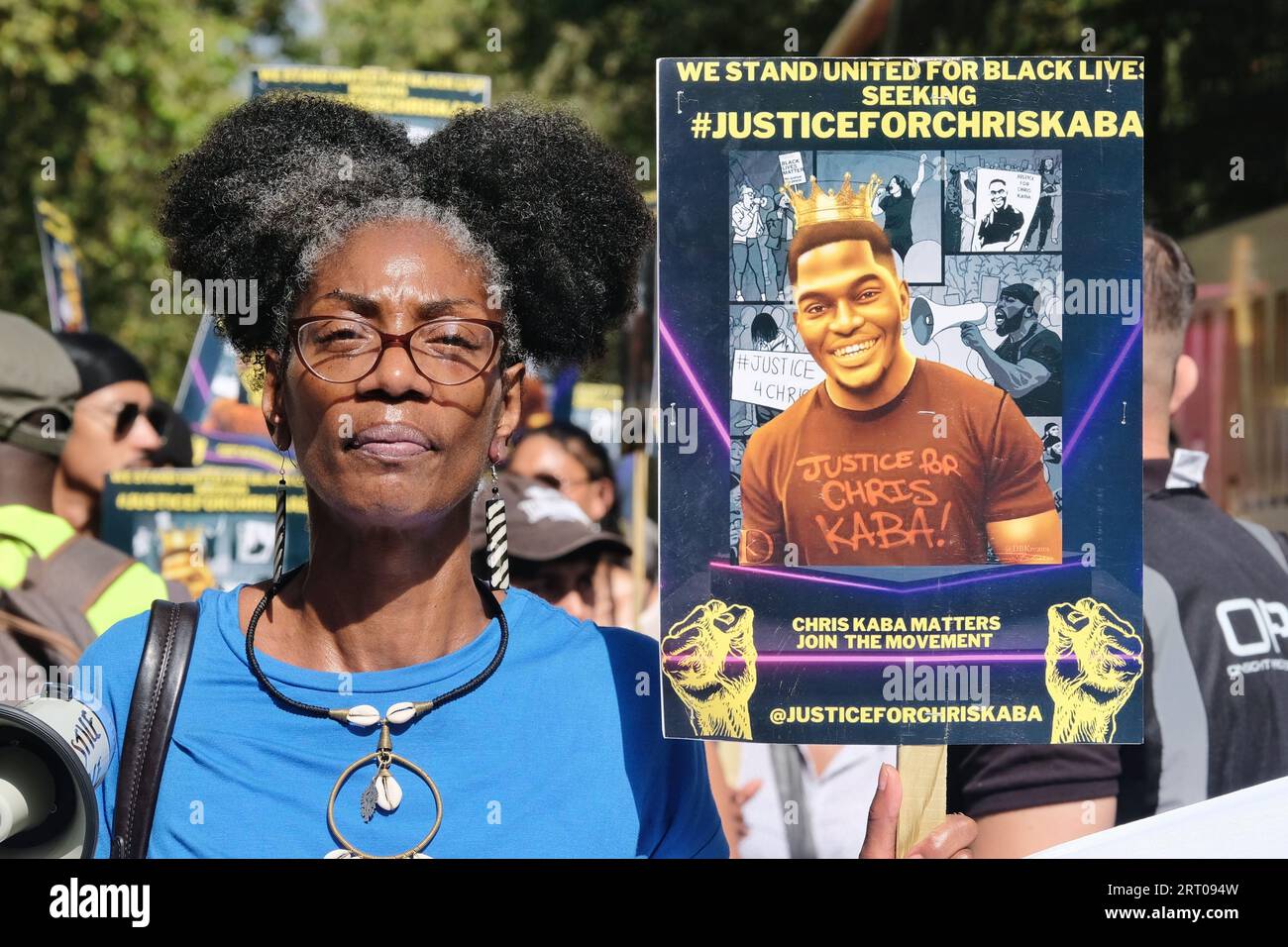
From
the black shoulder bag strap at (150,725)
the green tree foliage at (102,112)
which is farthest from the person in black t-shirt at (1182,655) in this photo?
the green tree foliage at (102,112)

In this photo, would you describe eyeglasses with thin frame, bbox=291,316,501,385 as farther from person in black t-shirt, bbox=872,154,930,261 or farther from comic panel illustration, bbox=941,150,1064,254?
comic panel illustration, bbox=941,150,1064,254

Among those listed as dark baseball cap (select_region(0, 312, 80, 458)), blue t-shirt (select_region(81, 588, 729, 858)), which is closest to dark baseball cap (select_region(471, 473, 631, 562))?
dark baseball cap (select_region(0, 312, 80, 458))

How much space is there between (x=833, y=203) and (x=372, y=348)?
69 cm

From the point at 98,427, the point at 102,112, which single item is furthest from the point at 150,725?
the point at 102,112

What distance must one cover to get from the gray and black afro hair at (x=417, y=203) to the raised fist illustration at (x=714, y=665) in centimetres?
54

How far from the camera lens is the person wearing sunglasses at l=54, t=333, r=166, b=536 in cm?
477

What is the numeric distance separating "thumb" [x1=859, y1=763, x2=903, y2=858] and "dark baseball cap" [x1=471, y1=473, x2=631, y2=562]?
2.15 m

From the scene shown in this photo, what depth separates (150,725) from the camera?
2.11m

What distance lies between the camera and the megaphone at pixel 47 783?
1945mm

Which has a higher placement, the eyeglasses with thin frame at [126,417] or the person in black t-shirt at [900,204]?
the person in black t-shirt at [900,204]

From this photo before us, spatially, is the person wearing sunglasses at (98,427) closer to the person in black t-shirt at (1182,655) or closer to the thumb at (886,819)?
the person in black t-shirt at (1182,655)

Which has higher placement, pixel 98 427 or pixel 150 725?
pixel 98 427

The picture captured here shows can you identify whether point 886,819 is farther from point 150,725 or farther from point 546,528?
point 546,528
